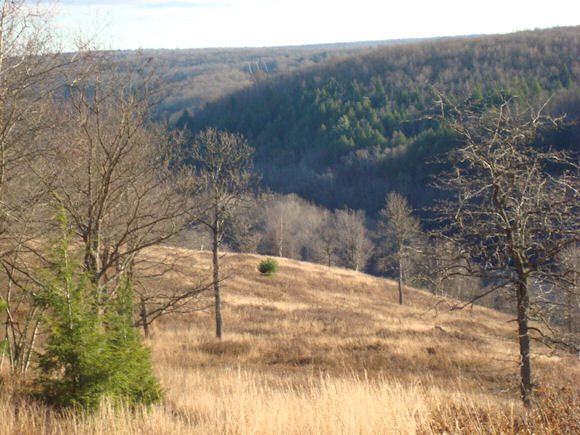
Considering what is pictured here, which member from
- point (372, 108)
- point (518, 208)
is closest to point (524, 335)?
point (518, 208)

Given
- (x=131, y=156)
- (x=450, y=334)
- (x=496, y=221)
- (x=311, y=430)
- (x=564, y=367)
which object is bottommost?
(x=450, y=334)

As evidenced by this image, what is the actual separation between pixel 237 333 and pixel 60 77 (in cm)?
1135

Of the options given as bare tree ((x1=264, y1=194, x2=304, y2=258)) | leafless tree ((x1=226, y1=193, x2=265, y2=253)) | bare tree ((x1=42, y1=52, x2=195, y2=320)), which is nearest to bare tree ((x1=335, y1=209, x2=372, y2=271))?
bare tree ((x1=264, y1=194, x2=304, y2=258))

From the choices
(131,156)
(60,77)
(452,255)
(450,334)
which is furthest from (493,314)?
(60,77)

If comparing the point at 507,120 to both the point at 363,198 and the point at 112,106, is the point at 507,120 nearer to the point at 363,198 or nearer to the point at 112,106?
the point at 112,106

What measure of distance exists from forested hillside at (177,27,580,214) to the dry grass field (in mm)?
63558

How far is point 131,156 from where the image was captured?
8180 mm

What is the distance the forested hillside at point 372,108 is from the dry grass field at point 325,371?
63558 mm

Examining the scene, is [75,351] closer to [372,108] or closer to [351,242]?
[351,242]

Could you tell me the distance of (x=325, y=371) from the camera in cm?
1139

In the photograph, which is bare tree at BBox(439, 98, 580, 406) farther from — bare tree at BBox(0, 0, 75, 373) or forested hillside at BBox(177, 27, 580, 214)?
forested hillside at BBox(177, 27, 580, 214)

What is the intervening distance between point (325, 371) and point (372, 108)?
11663cm

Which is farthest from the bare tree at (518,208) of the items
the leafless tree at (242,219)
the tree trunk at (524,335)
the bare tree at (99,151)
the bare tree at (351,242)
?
the bare tree at (351,242)

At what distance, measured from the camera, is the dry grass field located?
151 inches
